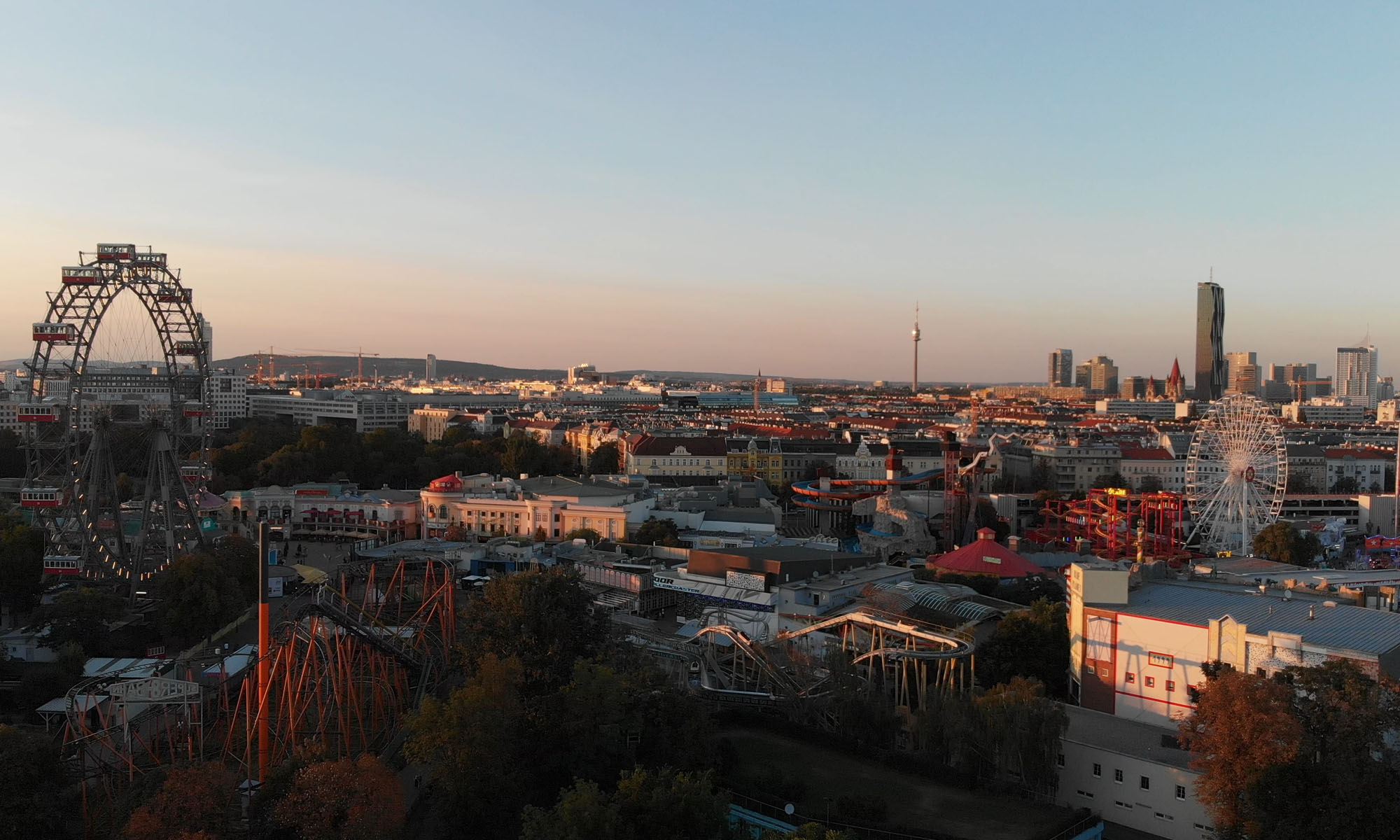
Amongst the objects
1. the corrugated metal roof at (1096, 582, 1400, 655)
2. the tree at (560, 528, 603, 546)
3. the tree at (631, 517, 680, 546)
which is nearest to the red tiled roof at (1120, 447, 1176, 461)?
the tree at (631, 517, 680, 546)

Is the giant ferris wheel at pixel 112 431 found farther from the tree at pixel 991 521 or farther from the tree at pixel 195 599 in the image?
the tree at pixel 991 521

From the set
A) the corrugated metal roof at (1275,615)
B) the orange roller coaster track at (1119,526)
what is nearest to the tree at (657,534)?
the orange roller coaster track at (1119,526)

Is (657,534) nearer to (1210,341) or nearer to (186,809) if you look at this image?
(186,809)

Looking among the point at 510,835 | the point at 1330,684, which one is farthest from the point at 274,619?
the point at 1330,684

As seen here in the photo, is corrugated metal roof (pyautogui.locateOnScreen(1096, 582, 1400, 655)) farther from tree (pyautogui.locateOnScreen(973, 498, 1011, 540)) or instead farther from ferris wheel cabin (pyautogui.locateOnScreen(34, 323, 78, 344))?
ferris wheel cabin (pyautogui.locateOnScreen(34, 323, 78, 344))

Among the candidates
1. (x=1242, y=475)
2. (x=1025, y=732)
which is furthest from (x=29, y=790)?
(x=1242, y=475)

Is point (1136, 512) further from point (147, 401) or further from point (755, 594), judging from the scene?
point (147, 401)
